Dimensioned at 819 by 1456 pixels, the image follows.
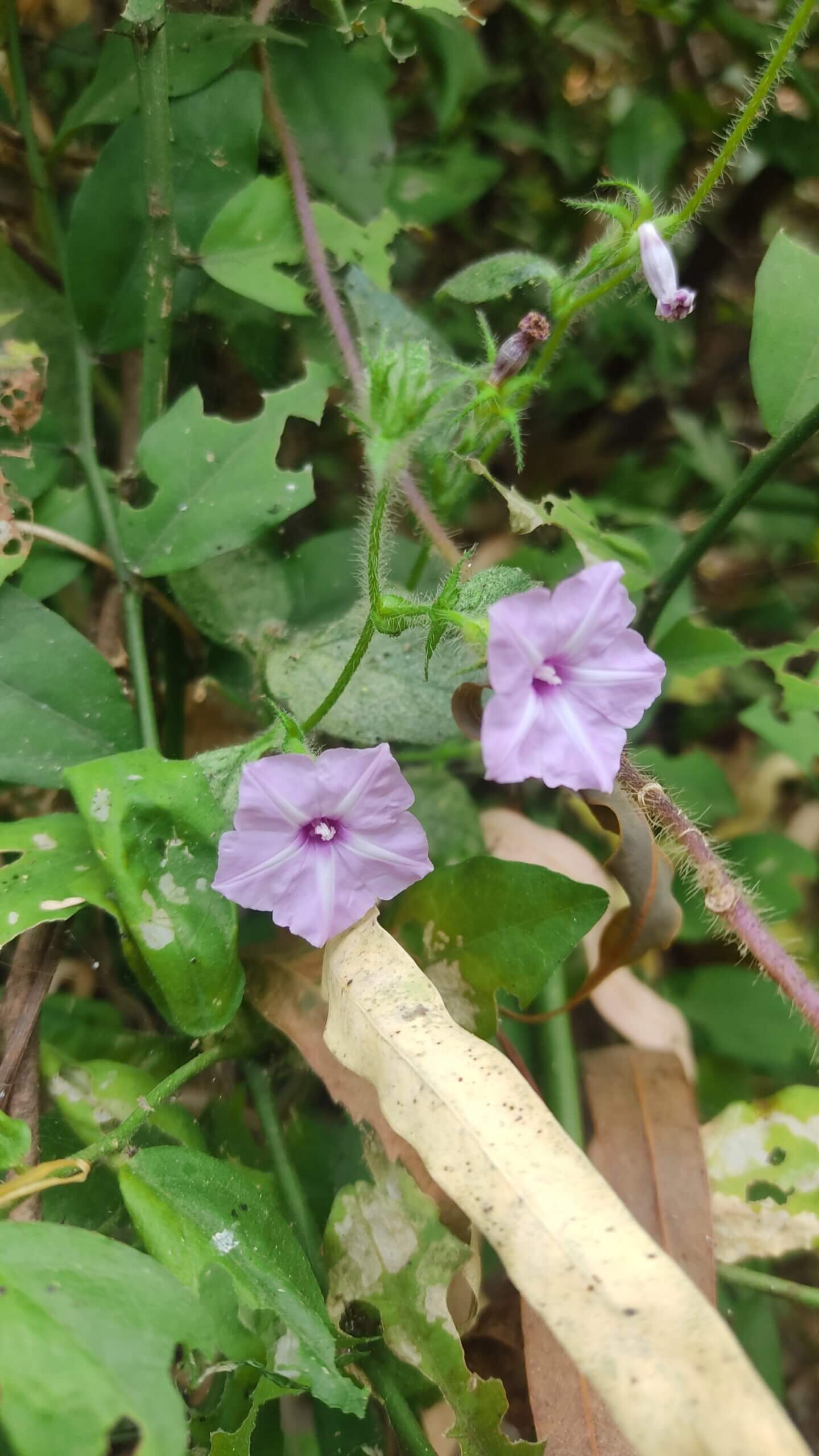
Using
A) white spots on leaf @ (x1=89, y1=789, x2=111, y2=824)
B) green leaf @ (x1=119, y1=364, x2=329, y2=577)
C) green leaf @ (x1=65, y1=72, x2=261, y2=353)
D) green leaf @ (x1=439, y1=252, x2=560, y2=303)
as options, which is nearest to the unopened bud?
green leaf @ (x1=439, y1=252, x2=560, y2=303)

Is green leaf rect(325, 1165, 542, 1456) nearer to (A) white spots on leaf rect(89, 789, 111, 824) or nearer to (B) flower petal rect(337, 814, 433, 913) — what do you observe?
(B) flower petal rect(337, 814, 433, 913)

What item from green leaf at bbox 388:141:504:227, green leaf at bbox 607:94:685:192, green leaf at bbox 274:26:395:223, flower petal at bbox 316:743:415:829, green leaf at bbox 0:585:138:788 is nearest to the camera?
flower petal at bbox 316:743:415:829

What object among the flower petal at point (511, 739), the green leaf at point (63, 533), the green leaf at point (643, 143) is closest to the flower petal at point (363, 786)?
the flower petal at point (511, 739)

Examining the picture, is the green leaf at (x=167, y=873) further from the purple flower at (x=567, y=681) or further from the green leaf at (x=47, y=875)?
the purple flower at (x=567, y=681)

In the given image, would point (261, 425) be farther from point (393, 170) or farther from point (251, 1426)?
point (251, 1426)

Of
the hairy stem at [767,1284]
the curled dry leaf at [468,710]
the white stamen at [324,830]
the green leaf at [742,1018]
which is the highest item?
the curled dry leaf at [468,710]

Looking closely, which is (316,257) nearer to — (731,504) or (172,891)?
(731,504)

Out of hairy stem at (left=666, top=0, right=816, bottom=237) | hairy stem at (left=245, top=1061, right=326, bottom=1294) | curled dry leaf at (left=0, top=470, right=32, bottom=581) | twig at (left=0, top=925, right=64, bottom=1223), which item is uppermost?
hairy stem at (left=666, top=0, right=816, bottom=237)

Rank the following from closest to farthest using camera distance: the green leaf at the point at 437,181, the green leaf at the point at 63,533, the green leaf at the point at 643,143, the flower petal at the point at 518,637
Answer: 1. the flower petal at the point at 518,637
2. the green leaf at the point at 63,533
3. the green leaf at the point at 437,181
4. the green leaf at the point at 643,143
